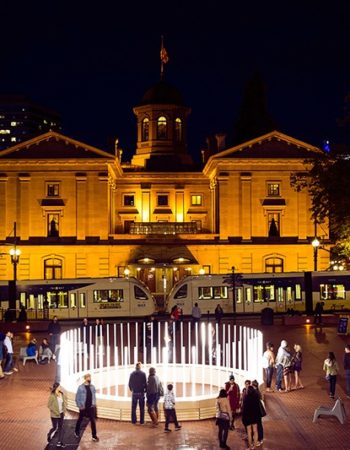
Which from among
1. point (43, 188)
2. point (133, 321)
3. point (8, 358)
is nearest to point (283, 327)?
point (133, 321)

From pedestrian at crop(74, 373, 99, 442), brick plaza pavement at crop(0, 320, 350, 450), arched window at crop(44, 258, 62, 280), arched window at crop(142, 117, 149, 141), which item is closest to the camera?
brick plaza pavement at crop(0, 320, 350, 450)

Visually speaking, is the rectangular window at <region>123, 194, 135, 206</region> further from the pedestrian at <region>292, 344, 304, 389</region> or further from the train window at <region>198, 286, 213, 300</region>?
the pedestrian at <region>292, 344, 304, 389</region>

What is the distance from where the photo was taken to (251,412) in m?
20.1

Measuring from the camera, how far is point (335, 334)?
143 ft

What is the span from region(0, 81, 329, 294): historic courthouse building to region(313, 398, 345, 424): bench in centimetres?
4681

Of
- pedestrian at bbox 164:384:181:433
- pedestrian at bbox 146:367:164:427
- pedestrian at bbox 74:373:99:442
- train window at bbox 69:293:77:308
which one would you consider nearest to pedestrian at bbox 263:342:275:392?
pedestrian at bbox 146:367:164:427

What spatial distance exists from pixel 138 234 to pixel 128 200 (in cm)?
720

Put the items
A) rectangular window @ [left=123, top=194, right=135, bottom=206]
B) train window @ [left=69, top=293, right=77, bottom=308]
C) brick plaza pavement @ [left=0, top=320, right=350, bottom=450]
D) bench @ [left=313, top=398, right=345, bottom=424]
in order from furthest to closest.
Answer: rectangular window @ [left=123, top=194, right=135, bottom=206] → train window @ [left=69, top=293, right=77, bottom=308] → bench @ [left=313, top=398, right=345, bottom=424] → brick plaza pavement @ [left=0, top=320, right=350, bottom=450]

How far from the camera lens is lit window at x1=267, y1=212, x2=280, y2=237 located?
237 ft

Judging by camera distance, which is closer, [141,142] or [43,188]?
[43,188]

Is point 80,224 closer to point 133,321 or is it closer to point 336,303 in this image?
point 133,321

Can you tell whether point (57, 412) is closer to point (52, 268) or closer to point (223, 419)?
point (223, 419)

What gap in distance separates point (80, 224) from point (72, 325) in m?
22.7

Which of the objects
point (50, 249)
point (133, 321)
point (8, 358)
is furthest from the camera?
point (50, 249)
